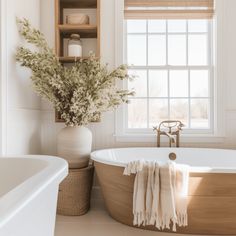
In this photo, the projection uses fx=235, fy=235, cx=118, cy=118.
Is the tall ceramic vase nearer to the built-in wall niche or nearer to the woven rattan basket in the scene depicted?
the woven rattan basket

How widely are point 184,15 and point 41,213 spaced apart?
9.07 feet

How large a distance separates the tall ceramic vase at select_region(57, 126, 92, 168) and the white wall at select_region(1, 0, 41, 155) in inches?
15.6

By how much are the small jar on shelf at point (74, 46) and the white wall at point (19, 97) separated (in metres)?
0.48

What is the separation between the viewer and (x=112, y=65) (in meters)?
2.93

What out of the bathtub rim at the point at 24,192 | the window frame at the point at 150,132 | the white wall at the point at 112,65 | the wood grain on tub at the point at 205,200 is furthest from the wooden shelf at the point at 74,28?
the bathtub rim at the point at 24,192

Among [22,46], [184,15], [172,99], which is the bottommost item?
[172,99]

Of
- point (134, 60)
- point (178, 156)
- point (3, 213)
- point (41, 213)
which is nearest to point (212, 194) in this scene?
point (178, 156)

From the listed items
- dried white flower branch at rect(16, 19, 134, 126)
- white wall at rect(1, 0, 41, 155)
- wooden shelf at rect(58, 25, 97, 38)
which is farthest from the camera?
wooden shelf at rect(58, 25, 97, 38)

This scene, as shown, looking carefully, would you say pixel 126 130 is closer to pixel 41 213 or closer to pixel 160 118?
pixel 160 118

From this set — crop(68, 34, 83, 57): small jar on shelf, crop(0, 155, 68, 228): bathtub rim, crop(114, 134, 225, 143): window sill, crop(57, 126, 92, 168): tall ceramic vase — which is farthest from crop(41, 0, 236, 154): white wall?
crop(0, 155, 68, 228): bathtub rim

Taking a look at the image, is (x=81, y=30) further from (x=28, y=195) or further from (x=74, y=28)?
(x=28, y=195)

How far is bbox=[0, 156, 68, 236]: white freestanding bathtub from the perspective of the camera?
65 cm

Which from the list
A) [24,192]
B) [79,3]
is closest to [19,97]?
[79,3]

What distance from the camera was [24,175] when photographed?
1377 mm
